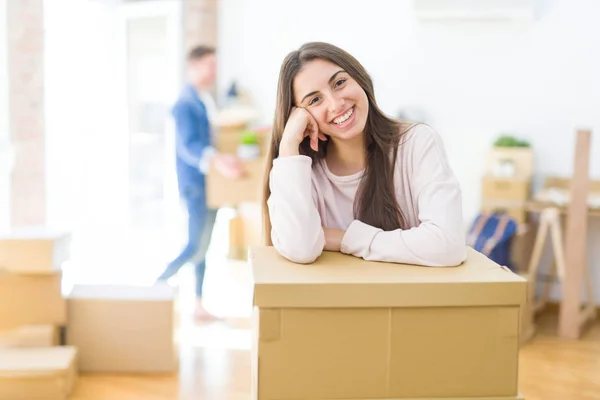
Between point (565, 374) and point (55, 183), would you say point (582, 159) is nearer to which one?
point (565, 374)

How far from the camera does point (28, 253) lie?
9.49ft

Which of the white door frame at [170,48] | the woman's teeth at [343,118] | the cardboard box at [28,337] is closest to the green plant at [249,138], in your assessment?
the cardboard box at [28,337]

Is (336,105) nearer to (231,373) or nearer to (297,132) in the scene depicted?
(297,132)

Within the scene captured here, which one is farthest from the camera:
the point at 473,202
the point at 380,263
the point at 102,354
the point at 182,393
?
the point at 473,202

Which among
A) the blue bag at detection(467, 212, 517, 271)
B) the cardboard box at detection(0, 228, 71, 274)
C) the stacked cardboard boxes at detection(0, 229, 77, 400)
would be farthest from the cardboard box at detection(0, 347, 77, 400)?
the blue bag at detection(467, 212, 517, 271)

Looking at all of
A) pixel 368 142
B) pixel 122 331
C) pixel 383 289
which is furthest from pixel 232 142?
pixel 383 289

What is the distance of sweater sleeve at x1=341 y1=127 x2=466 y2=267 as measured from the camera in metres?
1.37

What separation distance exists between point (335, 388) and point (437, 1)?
11.2 ft

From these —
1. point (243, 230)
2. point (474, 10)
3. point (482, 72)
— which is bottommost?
point (243, 230)

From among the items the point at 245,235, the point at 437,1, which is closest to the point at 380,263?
the point at 437,1

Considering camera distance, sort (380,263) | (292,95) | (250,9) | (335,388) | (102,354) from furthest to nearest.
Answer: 1. (250,9)
2. (102,354)
3. (292,95)
4. (380,263)
5. (335,388)

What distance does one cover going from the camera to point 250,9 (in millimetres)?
5211

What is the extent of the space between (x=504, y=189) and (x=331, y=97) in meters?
2.71

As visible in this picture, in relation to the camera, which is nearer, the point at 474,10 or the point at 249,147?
the point at 249,147
